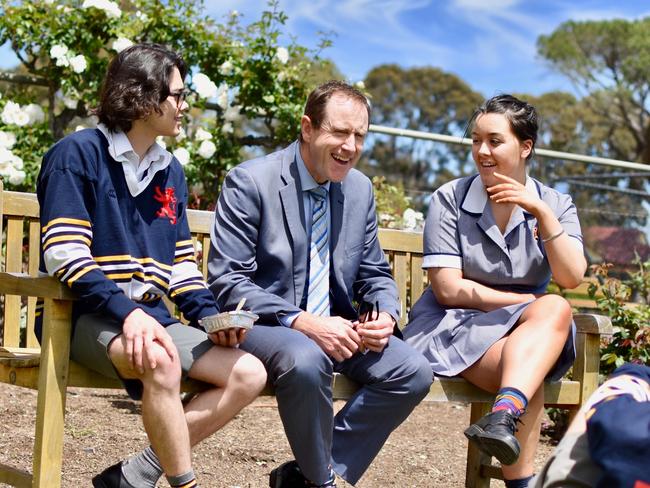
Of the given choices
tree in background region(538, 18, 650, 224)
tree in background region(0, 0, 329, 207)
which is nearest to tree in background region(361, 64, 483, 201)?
tree in background region(538, 18, 650, 224)

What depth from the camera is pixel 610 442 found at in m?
1.62

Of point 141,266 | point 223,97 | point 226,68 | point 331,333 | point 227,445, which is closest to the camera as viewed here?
point 141,266

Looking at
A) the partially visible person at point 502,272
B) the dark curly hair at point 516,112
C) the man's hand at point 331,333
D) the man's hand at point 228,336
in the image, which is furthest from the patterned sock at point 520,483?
the dark curly hair at point 516,112

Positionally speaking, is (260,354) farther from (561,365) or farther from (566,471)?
(566,471)

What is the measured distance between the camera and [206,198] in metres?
6.03

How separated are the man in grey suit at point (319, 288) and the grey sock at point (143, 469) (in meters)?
0.41

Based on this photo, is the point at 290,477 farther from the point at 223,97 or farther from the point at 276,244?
the point at 223,97

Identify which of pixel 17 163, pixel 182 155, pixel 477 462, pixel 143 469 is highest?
pixel 182 155

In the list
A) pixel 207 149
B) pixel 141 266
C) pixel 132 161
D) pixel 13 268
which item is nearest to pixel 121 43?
pixel 207 149

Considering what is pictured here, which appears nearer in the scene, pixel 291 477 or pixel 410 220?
pixel 291 477

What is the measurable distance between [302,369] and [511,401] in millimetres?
714

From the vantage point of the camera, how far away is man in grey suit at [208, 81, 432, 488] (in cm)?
300

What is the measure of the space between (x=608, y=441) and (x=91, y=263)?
5.55 feet

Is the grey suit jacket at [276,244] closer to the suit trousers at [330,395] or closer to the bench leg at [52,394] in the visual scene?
the suit trousers at [330,395]
